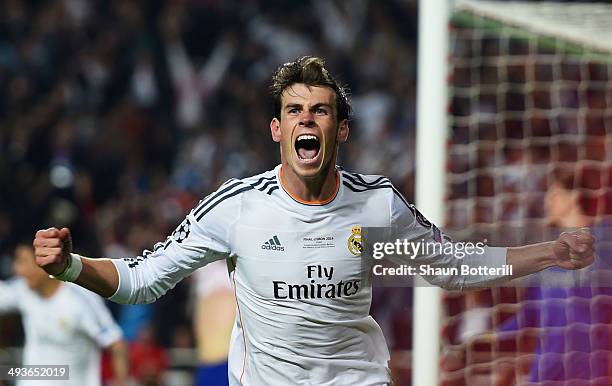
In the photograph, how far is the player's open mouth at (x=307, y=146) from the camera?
418 cm

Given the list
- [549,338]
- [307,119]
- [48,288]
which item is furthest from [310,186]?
[48,288]

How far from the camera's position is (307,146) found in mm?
4223

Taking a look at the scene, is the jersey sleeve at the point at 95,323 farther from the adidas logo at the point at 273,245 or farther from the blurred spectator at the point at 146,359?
the adidas logo at the point at 273,245

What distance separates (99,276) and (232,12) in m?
9.57

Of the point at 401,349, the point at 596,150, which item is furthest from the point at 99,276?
the point at 401,349

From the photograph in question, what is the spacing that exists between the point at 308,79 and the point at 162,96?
893 centimetres

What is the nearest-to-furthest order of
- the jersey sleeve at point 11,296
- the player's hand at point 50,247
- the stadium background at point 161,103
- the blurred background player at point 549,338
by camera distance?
the player's hand at point 50,247 < the blurred background player at point 549,338 < the jersey sleeve at point 11,296 < the stadium background at point 161,103

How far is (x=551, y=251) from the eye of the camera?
430 centimetres

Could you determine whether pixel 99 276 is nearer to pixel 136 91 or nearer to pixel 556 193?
pixel 556 193

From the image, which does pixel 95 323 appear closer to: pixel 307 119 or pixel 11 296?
pixel 11 296

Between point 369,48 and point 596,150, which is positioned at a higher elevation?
point 369,48

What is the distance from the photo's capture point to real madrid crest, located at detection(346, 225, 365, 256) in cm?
425

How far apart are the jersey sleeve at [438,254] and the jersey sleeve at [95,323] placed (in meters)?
3.59

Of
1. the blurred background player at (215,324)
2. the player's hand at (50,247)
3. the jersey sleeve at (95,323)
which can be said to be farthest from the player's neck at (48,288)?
the player's hand at (50,247)
